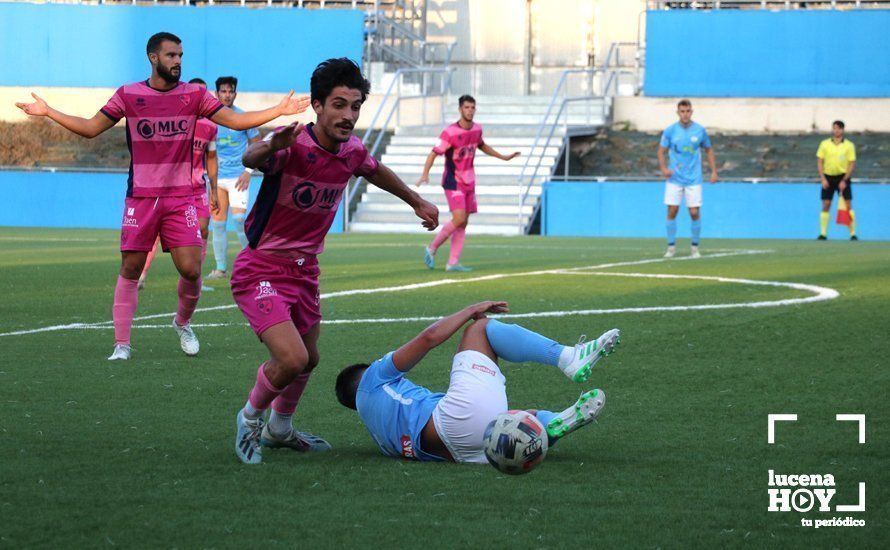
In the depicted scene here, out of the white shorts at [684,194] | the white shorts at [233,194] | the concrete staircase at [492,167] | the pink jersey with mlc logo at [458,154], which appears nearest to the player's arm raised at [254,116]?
the white shorts at [233,194]

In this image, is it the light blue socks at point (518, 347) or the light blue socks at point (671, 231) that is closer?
the light blue socks at point (518, 347)

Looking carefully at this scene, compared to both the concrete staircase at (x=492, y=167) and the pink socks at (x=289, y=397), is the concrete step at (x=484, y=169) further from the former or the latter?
the pink socks at (x=289, y=397)

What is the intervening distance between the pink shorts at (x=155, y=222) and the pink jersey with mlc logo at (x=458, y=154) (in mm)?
8441

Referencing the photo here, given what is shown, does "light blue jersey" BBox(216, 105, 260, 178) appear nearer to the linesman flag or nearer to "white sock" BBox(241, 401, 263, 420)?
"white sock" BBox(241, 401, 263, 420)

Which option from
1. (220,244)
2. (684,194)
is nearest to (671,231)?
(684,194)

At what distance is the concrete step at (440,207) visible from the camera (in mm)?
28500

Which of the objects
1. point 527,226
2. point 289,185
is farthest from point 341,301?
point 527,226

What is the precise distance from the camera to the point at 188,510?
4.77 meters

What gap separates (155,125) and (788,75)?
24658 millimetres

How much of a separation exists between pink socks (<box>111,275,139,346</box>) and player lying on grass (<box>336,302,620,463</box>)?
2.95 meters

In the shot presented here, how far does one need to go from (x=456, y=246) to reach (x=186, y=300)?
7.55 metres

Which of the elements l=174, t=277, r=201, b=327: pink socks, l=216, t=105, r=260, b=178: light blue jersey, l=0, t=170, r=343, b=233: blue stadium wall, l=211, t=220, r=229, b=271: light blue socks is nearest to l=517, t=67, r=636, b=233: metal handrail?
l=0, t=170, r=343, b=233: blue stadium wall

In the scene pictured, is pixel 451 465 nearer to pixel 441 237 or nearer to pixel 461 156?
pixel 441 237

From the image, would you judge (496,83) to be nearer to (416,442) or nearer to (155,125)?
(155,125)
